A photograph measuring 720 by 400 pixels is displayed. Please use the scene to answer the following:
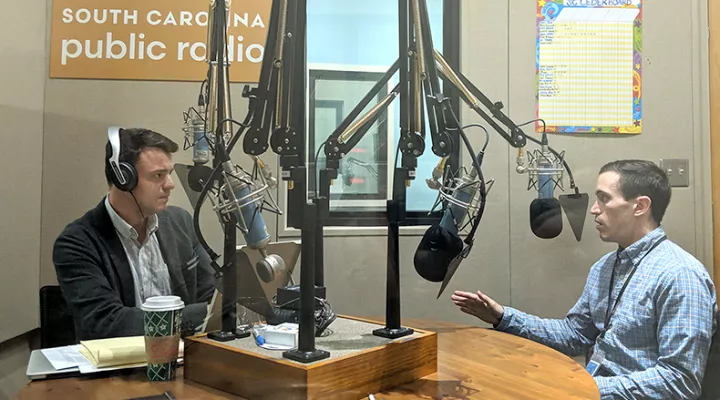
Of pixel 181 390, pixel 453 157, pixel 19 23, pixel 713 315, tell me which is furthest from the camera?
pixel 19 23

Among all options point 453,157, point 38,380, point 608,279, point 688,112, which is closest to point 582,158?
point 688,112

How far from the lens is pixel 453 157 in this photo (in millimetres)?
1237

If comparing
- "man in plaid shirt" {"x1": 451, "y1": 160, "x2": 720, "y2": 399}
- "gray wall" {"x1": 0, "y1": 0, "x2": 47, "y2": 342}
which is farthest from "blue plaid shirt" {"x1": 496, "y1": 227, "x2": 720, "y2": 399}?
"gray wall" {"x1": 0, "y1": 0, "x2": 47, "y2": 342}

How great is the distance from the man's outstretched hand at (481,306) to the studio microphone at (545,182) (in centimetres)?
48

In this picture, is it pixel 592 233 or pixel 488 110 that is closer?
pixel 488 110

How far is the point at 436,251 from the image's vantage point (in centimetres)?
124

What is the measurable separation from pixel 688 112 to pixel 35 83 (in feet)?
7.35

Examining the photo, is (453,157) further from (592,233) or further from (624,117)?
(624,117)

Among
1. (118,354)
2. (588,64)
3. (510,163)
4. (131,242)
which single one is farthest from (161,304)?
(588,64)

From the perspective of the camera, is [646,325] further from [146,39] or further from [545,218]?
[146,39]

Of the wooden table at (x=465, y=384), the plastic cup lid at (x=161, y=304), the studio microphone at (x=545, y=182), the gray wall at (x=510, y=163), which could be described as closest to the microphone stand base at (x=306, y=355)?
the wooden table at (x=465, y=384)

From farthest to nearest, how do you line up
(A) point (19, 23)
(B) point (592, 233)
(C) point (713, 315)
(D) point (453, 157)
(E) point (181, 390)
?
(B) point (592, 233), (A) point (19, 23), (C) point (713, 315), (D) point (453, 157), (E) point (181, 390)

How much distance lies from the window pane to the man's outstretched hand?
388mm

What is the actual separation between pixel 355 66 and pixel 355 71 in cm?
2
